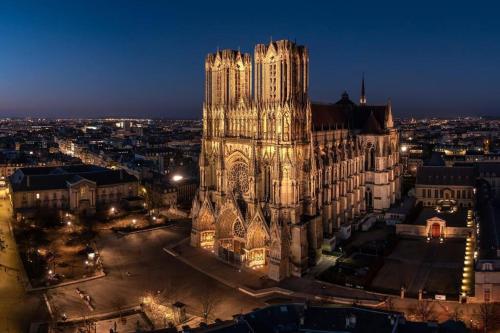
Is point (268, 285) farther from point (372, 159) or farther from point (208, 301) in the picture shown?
point (372, 159)

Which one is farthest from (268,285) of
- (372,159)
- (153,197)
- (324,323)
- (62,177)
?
(62,177)

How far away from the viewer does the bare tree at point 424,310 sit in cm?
4397

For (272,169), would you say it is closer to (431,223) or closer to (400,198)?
(431,223)

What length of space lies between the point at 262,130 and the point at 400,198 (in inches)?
1761

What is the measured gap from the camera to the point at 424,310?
4591cm

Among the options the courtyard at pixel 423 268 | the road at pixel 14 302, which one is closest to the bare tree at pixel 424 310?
the courtyard at pixel 423 268

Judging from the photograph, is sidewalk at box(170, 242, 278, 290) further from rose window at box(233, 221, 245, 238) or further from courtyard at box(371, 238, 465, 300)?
courtyard at box(371, 238, 465, 300)

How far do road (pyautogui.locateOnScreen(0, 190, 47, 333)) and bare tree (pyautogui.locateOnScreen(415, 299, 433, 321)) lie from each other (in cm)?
3602

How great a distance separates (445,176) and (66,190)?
235 feet

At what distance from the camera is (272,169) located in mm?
59812

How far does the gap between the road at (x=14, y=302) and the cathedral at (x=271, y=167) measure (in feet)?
75.9

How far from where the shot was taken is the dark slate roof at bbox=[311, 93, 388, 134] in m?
76.2

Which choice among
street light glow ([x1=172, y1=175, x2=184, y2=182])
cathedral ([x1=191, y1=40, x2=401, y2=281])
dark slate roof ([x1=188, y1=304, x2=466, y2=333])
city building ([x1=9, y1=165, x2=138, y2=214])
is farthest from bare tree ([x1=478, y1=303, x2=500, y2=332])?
city building ([x1=9, y1=165, x2=138, y2=214])

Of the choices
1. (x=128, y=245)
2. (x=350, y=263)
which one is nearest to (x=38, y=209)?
(x=128, y=245)
